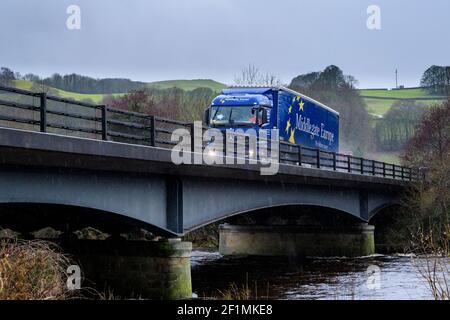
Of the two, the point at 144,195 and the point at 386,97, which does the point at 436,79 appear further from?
the point at 144,195

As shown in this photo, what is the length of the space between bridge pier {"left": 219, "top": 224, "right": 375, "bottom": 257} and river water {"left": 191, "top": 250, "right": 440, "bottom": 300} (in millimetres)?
1390

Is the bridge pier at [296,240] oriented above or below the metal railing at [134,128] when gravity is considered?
below

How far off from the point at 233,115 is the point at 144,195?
12728 millimetres

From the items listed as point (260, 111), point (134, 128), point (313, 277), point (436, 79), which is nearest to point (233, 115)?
point (260, 111)

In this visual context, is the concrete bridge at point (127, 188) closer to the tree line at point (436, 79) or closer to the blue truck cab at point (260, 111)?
the blue truck cab at point (260, 111)

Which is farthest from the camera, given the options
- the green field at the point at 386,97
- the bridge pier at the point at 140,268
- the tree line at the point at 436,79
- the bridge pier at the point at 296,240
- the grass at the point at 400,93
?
the grass at the point at 400,93

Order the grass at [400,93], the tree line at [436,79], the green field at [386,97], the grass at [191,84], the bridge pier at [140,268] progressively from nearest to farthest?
the bridge pier at [140,268]
the tree line at [436,79]
the green field at [386,97]
the grass at [400,93]
the grass at [191,84]

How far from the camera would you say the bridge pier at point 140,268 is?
74.5 ft

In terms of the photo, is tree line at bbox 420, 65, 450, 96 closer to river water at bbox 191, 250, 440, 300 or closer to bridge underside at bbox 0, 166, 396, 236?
river water at bbox 191, 250, 440, 300

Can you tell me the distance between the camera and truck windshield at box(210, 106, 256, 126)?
34156 mm

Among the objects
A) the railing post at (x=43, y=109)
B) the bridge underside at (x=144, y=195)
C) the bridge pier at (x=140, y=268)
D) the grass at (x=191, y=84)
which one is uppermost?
the grass at (x=191, y=84)

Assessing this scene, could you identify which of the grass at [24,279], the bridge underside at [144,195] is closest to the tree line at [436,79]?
the bridge underside at [144,195]

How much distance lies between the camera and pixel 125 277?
23.4m

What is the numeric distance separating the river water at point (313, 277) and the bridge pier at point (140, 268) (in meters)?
1.89
